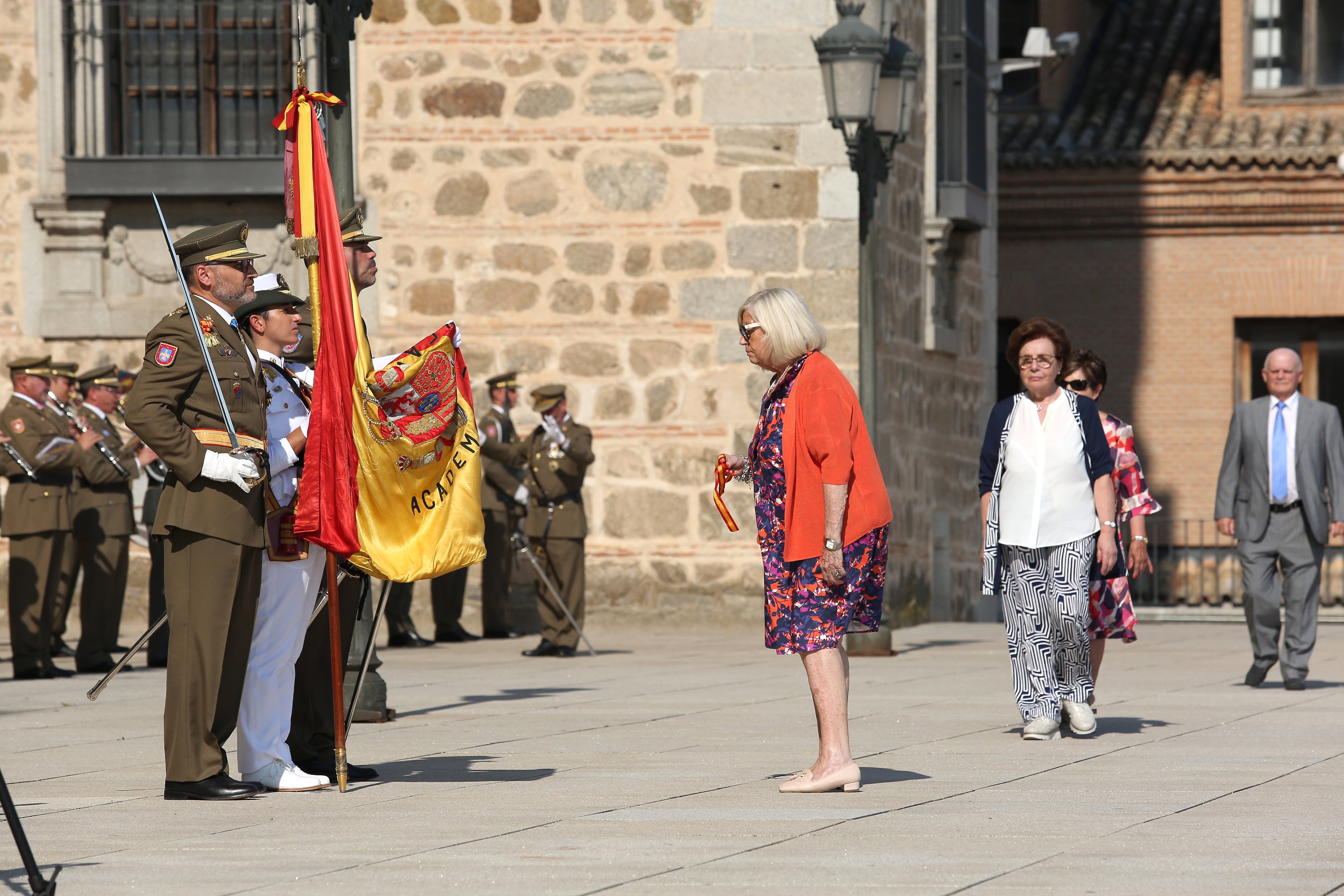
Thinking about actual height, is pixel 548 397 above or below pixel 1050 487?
above

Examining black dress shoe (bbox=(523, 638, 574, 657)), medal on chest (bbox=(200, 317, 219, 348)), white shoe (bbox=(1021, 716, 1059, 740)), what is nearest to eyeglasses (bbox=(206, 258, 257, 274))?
medal on chest (bbox=(200, 317, 219, 348))

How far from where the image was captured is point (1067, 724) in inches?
390

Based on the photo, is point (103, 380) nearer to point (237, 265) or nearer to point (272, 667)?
point (237, 265)

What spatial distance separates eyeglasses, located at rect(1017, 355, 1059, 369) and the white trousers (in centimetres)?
345

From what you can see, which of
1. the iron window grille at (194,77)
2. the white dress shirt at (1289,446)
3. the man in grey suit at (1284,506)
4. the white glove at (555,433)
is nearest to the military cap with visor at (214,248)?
the man in grey suit at (1284,506)

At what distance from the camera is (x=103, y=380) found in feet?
48.7

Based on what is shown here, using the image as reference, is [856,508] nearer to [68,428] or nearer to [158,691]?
[158,691]

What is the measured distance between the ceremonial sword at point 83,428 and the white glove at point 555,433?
2.95m

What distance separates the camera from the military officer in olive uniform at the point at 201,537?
7438mm

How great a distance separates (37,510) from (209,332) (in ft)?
22.9

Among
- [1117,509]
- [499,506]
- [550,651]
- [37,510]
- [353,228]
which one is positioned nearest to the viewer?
[353,228]

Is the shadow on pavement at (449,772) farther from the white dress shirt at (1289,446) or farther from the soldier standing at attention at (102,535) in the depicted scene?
the soldier standing at attention at (102,535)

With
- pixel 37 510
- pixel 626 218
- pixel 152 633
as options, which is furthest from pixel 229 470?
pixel 626 218

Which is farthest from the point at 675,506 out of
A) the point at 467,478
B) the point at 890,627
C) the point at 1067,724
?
the point at 467,478
